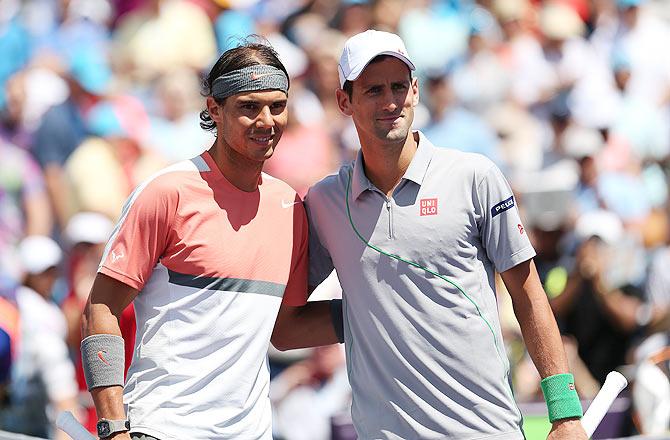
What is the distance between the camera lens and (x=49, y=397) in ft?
24.1

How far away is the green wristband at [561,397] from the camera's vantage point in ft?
14.1

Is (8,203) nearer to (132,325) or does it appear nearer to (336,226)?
(132,325)

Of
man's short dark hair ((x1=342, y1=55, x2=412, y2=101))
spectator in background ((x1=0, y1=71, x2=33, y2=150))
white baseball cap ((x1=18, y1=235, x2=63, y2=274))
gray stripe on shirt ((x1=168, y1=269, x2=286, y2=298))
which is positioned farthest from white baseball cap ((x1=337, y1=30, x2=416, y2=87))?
spectator in background ((x1=0, y1=71, x2=33, y2=150))

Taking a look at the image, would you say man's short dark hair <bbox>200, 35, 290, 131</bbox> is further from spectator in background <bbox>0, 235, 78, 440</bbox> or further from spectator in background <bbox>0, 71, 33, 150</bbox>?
spectator in background <bbox>0, 71, 33, 150</bbox>

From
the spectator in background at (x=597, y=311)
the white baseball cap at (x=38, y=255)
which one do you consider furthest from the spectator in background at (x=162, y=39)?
the spectator in background at (x=597, y=311)

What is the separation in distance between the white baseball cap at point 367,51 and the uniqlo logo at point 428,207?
0.48 m

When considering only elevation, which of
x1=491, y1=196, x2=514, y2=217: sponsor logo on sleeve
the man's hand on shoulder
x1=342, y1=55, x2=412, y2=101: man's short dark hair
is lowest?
the man's hand on shoulder

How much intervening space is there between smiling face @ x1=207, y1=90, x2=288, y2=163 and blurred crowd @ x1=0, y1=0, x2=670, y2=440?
1.92 metres

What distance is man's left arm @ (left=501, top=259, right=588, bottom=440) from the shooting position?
439 cm

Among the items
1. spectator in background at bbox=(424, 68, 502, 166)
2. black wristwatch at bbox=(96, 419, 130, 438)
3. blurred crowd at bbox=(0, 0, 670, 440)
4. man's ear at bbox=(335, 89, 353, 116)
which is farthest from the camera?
spectator in background at bbox=(424, 68, 502, 166)

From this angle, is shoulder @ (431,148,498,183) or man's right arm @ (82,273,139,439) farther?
shoulder @ (431,148,498,183)

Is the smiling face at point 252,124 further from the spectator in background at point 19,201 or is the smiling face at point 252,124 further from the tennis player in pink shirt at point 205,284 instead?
the spectator in background at point 19,201

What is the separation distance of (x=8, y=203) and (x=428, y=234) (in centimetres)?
578

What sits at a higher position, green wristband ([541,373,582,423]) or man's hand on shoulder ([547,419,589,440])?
green wristband ([541,373,582,423])
